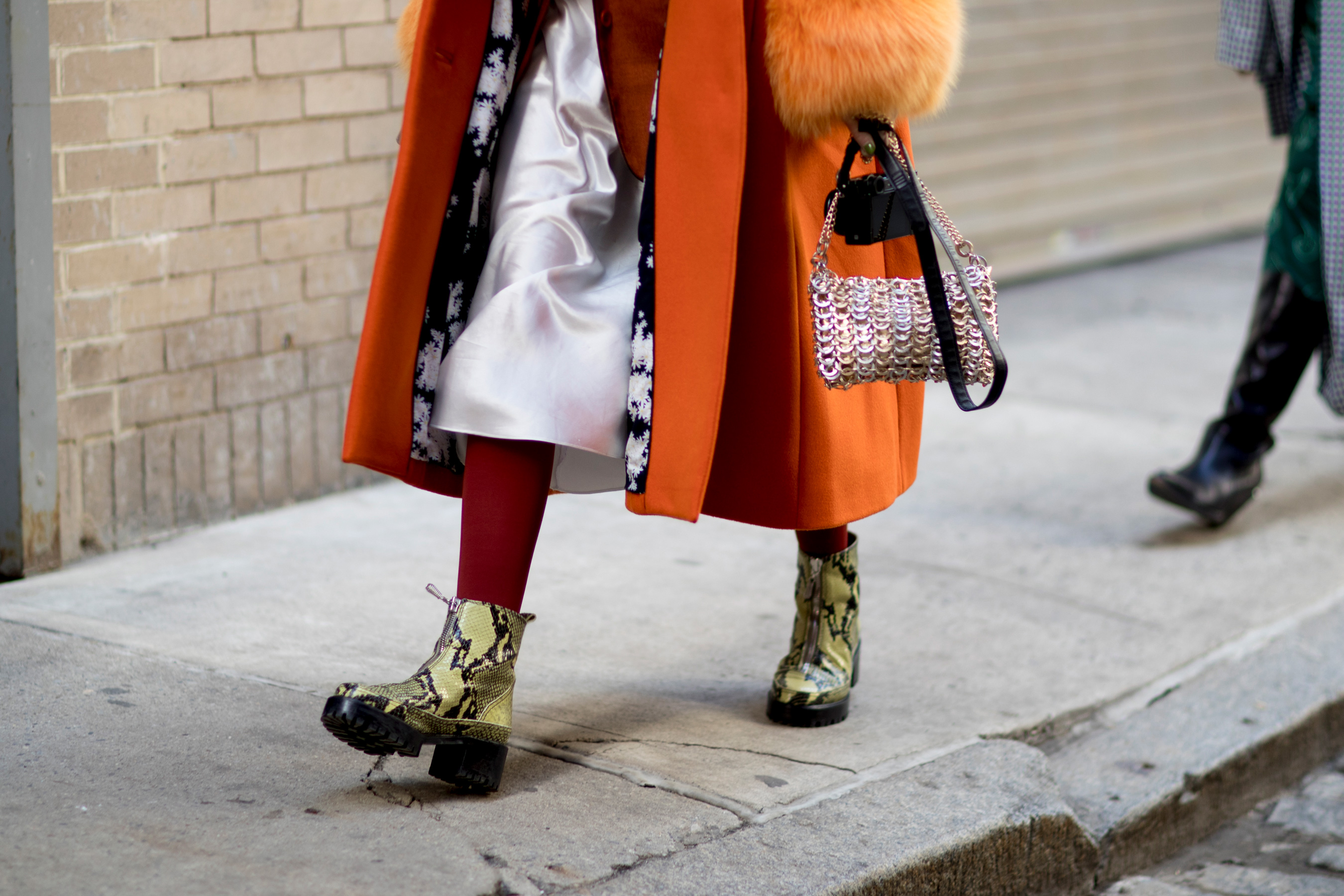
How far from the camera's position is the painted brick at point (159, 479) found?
12.5 ft

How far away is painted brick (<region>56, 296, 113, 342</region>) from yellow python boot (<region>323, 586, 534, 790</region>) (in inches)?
61.6

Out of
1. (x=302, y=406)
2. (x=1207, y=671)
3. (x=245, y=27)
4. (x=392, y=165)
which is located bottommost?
(x=1207, y=671)

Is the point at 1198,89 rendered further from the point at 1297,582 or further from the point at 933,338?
the point at 933,338

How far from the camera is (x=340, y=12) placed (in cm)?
411

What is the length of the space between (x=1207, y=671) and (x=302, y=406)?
2.40 meters

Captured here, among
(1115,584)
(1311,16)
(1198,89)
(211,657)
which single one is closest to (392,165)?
(211,657)

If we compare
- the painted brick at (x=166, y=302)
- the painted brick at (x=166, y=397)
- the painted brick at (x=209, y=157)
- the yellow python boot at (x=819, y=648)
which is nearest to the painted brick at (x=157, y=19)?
the painted brick at (x=209, y=157)

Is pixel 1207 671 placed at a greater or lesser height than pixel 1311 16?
lesser

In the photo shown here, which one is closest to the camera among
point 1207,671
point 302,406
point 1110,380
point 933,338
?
point 933,338

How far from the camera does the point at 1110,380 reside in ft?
20.0

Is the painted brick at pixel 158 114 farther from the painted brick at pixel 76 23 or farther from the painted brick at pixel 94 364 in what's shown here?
the painted brick at pixel 94 364

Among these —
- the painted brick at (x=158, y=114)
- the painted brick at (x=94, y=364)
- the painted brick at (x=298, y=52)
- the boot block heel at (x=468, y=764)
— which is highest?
the painted brick at (x=298, y=52)

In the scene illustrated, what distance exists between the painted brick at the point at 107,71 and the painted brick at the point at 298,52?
0.34 m

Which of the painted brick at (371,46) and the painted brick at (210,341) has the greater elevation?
the painted brick at (371,46)
